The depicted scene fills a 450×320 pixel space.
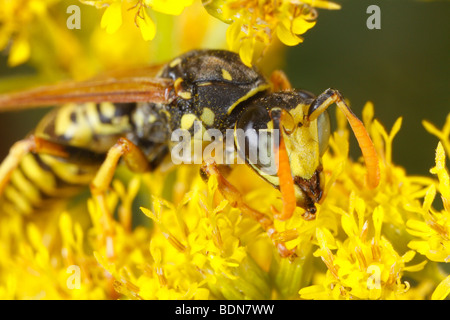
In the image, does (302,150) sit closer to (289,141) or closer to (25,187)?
(289,141)

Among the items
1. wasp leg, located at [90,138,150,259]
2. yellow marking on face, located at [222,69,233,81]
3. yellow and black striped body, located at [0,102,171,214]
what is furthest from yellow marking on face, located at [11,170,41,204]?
yellow marking on face, located at [222,69,233,81]

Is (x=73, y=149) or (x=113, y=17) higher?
(x=113, y=17)

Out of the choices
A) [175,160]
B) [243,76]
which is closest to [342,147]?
[243,76]

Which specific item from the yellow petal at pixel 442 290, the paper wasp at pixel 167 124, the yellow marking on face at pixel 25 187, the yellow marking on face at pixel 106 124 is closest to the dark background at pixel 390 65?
the yellow marking on face at pixel 25 187

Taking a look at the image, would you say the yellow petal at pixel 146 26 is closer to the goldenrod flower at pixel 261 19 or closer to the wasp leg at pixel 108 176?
the goldenrod flower at pixel 261 19

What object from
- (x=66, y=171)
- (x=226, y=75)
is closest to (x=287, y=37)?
(x=226, y=75)

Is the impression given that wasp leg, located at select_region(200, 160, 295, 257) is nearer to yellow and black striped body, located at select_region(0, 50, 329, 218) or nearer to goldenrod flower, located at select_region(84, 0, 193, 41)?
yellow and black striped body, located at select_region(0, 50, 329, 218)
